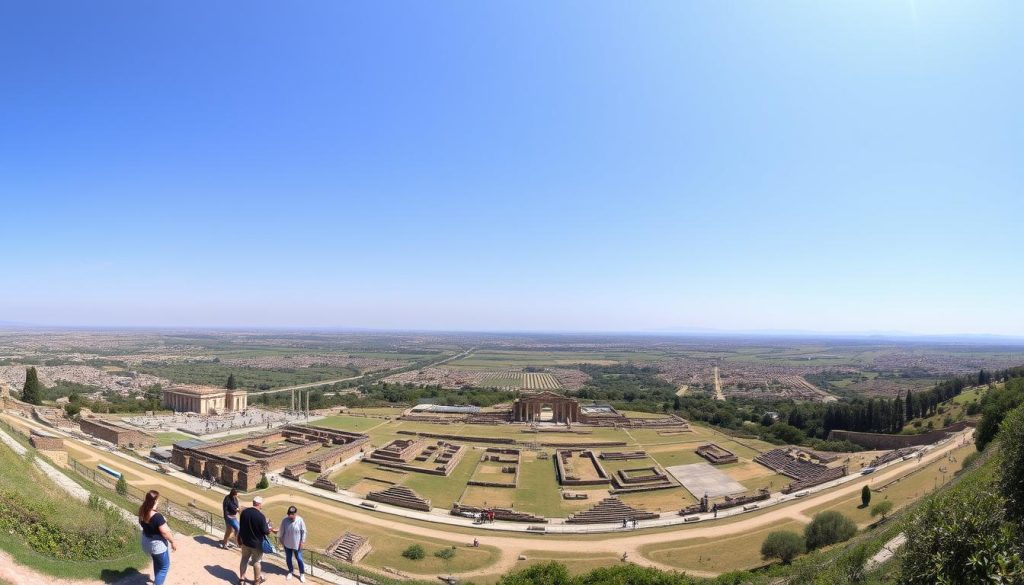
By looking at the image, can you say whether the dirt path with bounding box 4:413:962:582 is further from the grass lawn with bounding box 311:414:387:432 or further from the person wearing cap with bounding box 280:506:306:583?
the grass lawn with bounding box 311:414:387:432

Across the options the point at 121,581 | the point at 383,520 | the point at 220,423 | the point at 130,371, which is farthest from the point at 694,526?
the point at 130,371

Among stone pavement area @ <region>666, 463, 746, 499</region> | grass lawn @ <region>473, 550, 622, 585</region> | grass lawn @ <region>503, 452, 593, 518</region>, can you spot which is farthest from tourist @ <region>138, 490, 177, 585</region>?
stone pavement area @ <region>666, 463, 746, 499</region>

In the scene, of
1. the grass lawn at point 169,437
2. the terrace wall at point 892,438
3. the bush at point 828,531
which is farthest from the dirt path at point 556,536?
the terrace wall at point 892,438

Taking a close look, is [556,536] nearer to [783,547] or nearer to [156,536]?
[783,547]

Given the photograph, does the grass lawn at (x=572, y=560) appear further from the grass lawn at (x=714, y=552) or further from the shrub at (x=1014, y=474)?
the shrub at (x=1014, y=474)

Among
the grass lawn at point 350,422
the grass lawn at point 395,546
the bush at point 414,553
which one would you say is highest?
the bush at point 414,553

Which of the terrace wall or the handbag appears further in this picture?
the terrace wall
